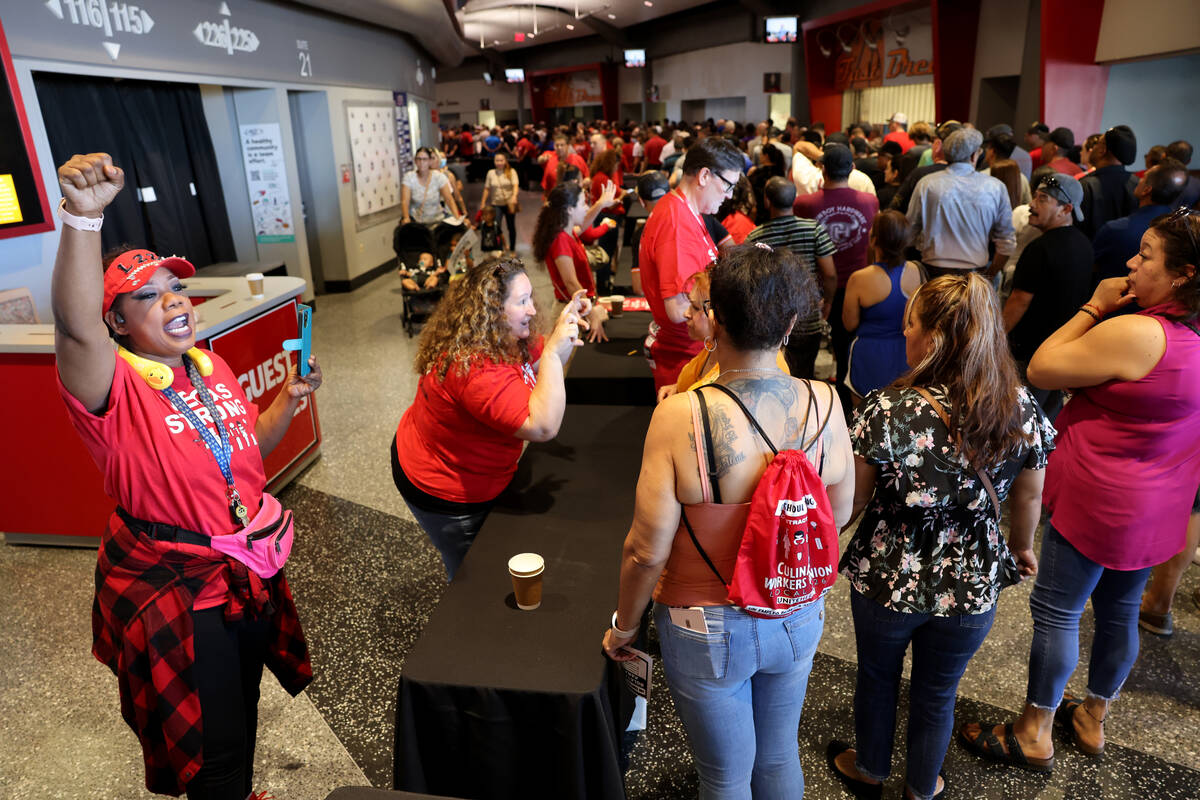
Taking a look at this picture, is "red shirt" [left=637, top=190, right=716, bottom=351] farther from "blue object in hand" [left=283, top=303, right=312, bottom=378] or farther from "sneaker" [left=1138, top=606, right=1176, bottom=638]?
"sneaker" [left=1138, top=606, right=1176, bottom=638]

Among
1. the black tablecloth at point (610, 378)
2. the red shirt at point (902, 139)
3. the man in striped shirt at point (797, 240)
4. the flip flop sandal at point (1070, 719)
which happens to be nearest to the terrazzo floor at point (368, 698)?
the flip flop sandal at point (1070, 719)

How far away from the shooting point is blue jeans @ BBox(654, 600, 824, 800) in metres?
1.49

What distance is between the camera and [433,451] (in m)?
2.29

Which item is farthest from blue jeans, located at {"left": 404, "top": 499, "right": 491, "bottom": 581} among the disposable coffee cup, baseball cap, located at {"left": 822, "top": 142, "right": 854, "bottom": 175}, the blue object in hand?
baseball cap, located at {"left": 822, "top": 142, "right": 854, "bottom": 175}

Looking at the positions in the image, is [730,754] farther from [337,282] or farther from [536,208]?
[536,208]

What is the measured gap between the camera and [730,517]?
55.6 inches

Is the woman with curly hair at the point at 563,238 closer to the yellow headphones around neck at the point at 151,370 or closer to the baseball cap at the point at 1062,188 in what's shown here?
the baseball cap at the point at 1062,188

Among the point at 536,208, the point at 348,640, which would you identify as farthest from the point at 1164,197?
the point at 536,208

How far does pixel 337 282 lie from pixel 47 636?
6193 millimetres

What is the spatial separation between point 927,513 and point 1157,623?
1853 mm

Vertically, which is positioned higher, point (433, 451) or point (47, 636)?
point (433, 451)

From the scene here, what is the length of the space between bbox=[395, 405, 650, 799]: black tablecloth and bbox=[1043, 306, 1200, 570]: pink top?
129 cm

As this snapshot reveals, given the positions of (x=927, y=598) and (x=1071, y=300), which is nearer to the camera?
(x=927, y=598)

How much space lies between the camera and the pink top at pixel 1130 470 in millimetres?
1895
